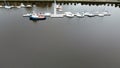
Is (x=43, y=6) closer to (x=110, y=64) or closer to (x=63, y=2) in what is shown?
(x=63, y=2)

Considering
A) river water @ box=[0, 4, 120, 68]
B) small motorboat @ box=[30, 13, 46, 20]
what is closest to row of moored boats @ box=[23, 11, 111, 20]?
small motorboat @ box=[30, 13, 46, 20]

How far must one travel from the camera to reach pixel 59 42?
95.0 feet

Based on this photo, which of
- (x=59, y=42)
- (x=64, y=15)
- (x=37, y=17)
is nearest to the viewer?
(x=59, y=42)

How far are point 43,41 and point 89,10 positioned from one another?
2130cm

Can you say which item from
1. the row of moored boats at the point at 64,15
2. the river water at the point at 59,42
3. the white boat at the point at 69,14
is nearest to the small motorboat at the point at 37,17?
the row of moored boats at the point at 64,15

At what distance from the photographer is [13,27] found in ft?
114

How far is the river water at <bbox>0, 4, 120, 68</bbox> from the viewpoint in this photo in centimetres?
2373

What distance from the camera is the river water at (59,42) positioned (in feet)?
77.9

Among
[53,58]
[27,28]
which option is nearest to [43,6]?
[27,28]

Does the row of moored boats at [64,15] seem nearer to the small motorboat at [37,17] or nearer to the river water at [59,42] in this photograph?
the small motorboat at [37,17]

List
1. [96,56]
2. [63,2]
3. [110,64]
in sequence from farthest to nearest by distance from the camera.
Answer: [63,2] → [96,56] → [110,64]

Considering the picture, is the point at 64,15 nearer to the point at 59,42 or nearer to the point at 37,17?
the point at 37,17

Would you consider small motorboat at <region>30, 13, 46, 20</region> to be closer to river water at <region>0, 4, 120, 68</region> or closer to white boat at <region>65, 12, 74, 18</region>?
river water at <region>0, 4, 120, 68</region>

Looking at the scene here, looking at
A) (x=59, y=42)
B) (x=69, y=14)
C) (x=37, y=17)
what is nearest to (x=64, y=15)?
(x=69, y=14)
